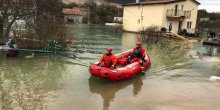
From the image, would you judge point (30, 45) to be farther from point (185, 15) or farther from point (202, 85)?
point (185, 15)

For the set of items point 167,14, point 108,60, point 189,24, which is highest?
point 167,14

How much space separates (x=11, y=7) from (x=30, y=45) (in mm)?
3405

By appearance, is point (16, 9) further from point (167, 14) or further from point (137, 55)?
point (167, 14)

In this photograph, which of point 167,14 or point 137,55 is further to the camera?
point 167,14

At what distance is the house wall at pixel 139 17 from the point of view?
40594mm

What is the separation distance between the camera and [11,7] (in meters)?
21.4

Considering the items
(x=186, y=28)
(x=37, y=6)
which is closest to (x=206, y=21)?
(x=186, y=28)

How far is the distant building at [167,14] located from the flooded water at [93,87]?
21.0m

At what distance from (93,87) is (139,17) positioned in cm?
3277

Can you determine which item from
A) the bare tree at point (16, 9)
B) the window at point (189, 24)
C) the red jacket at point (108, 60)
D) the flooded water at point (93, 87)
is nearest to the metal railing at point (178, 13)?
the window at point (189, 24)

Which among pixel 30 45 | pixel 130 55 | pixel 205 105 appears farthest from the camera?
pixel 30 45

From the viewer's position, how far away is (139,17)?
4484cm

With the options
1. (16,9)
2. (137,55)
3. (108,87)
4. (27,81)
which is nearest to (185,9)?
(16,9)

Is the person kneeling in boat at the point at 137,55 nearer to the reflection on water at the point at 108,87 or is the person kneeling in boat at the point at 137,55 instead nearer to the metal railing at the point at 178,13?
the reflection on water at the point at 108,87
